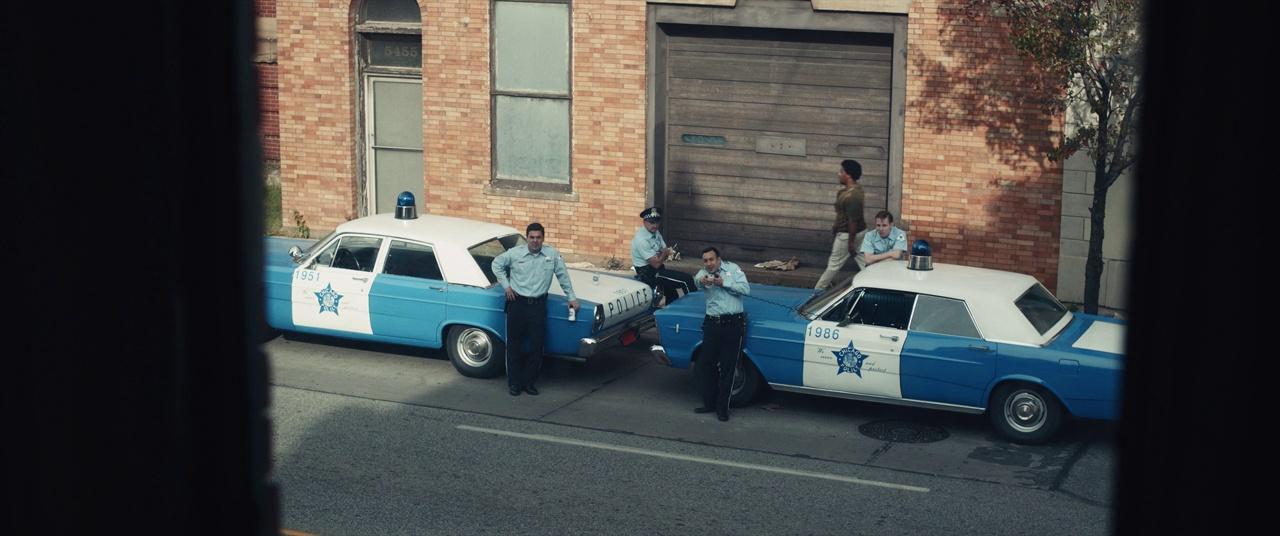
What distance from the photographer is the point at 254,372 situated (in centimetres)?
255

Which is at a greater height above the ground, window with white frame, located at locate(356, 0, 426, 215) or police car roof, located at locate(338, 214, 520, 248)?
window with white frame, located at locate(356, 0, 426, 215)

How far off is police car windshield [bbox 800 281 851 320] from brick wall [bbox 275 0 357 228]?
9203mm

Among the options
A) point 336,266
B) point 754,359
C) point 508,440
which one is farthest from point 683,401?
point 336,266

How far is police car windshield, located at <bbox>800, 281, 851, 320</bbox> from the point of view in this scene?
11406 mm

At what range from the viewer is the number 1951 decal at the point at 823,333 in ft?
36.6

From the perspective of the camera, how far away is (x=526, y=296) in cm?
1205

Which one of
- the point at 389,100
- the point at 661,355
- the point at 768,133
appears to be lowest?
the point at 661,355

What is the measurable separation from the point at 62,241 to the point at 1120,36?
491 inches

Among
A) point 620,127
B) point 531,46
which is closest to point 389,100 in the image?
point 531,46

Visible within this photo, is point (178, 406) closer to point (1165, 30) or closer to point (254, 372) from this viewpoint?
point (254, 372)

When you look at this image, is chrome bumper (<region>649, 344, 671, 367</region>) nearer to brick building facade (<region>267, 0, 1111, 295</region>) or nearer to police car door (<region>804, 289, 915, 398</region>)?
police car door (<region>804, 289, 915, 398</region>)

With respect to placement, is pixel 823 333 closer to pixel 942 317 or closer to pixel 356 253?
pixel 942 317

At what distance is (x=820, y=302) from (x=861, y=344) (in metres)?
Result: 0.64

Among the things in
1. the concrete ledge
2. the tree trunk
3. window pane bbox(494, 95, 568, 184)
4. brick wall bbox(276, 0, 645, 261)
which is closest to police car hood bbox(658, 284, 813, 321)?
the tree trunk
